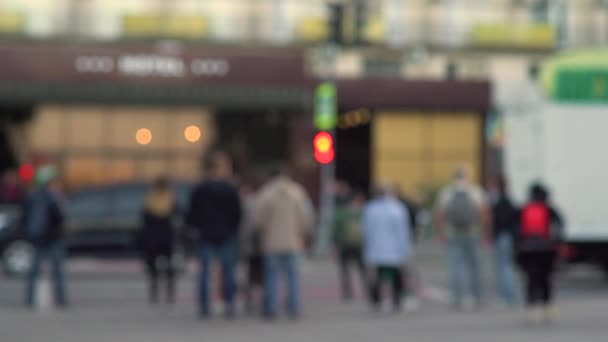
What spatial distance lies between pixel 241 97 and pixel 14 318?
19.1 m

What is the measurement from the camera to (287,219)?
13461 millimetres

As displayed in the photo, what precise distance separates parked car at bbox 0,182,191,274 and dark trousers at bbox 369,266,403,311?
6.30 meters

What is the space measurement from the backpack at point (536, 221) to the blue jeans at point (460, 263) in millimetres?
1959

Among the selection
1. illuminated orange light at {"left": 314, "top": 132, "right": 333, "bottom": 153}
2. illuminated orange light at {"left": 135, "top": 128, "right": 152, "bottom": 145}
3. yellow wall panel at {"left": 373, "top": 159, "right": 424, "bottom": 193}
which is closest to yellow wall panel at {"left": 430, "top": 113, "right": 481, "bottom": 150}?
yellow wall panel at {"left": 373, "top": 159, "right": 424, "bottom": 193}

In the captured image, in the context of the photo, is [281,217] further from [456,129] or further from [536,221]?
[456,129]

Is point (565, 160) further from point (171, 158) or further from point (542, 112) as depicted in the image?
point (171, 158)

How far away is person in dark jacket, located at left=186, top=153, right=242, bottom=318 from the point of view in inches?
520

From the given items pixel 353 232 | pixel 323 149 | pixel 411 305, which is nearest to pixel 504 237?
pixel 411 305

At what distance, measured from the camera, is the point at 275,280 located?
43.9 feet

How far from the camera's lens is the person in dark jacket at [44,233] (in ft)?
48.5

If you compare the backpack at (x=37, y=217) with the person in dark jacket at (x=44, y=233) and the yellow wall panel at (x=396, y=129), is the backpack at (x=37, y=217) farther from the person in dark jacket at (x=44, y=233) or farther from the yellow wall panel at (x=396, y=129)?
the yellow wall panel at (x=396, y=129)

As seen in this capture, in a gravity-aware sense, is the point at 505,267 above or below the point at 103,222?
below

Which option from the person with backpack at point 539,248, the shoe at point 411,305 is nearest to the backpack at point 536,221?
the person with backpack at point 539,248

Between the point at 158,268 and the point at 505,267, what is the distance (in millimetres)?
4588
